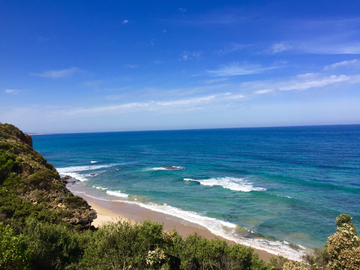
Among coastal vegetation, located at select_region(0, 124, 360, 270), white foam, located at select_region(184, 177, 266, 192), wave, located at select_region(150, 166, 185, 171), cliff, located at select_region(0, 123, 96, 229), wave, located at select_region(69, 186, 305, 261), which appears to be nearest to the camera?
coastal vegetation, located at select_region(0, 124, 360, 270)

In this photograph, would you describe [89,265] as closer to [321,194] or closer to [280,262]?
[280,262]

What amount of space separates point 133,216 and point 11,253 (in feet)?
71.8

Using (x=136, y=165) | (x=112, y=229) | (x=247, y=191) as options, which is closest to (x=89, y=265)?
(x=112, y=229)

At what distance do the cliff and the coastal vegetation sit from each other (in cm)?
8

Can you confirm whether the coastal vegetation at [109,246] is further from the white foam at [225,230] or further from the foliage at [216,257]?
the white foam at [225,230]

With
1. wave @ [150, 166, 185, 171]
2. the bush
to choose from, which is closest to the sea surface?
wave @ [150, 166, 185, 171]

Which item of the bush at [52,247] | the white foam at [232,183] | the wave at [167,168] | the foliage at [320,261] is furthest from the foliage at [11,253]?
the wave at [167,168]

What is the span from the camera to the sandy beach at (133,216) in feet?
86.7

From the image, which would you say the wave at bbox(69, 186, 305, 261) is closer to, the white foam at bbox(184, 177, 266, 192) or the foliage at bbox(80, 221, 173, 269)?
the white foam at bbox(184, 177, 266, 192)

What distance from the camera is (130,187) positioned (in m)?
44.5

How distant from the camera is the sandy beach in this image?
26.4 metres

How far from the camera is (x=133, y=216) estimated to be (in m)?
30.6

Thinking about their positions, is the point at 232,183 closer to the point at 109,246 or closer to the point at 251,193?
the point at 251,193

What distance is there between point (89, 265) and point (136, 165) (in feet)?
178
